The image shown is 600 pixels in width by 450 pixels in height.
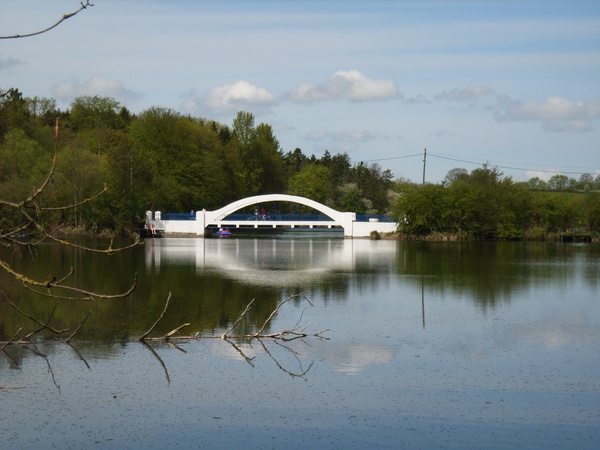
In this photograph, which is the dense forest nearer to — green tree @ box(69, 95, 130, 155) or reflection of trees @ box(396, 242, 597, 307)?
green tree @ box(69, 95, 130, 155)

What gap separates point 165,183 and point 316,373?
59113 mm

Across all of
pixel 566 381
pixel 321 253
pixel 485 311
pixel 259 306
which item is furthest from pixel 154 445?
pixel 321 253


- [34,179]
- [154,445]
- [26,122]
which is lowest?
[154,445]

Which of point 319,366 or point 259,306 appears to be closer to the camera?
point 319,366

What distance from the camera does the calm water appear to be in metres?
9.30

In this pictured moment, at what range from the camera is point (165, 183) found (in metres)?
69.9

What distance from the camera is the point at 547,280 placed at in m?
27.9

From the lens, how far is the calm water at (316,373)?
930 cm

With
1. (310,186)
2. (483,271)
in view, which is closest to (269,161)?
(310,186)

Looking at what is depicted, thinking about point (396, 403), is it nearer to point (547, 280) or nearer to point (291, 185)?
point (547, 280)

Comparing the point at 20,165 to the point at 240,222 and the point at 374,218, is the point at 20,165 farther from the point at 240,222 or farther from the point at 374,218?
the point at 374,218

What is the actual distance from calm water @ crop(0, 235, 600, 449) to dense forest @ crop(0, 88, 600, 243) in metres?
32.9

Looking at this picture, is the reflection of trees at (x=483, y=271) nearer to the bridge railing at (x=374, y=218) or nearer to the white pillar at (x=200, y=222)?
the bridge railing at (x=374, y=218)

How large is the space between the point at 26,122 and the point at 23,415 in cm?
6640
